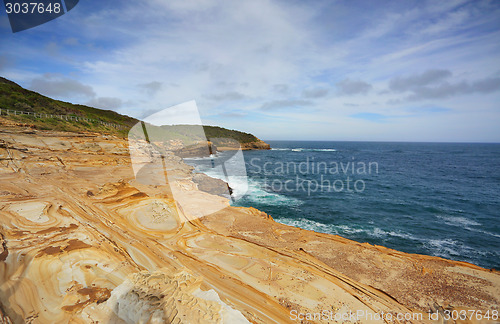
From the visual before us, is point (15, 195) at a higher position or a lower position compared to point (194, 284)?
higher

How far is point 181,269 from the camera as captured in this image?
5258mm

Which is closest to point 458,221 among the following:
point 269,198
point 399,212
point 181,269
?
point 399,212

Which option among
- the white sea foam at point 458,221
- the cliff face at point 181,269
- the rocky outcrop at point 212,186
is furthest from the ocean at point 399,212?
the cliff face at point 181,269

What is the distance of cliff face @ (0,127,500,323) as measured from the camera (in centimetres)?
439

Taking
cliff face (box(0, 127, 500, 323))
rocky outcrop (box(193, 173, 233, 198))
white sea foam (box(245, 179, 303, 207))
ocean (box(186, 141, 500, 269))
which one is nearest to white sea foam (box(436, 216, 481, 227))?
ocean (box(186, 141, 500, 269))

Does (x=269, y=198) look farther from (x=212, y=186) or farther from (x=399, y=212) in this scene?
(x=399, y=212)

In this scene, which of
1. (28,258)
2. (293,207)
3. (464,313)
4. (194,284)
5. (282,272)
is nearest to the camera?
(194,284)

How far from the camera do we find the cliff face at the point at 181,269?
173 inches

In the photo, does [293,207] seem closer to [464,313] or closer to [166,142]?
[464,313]

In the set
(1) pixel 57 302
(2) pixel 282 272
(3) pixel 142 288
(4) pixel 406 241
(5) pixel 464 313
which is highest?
(3) pixel 142 288

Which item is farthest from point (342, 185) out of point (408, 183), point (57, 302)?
point (57, 302)

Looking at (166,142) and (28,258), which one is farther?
(166,142)

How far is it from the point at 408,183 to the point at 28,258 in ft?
118

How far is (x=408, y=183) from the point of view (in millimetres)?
28562
